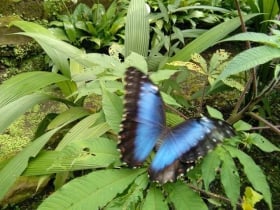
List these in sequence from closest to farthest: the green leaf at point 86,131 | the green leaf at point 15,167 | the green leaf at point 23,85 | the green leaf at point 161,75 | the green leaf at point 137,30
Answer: the green leaf at point 161,75, the green leaf at point 15,167, the green leaf at point 86,131, the green leaf at point 23,85, the green leaf at point 137,30

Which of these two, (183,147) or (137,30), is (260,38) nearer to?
(183,147)

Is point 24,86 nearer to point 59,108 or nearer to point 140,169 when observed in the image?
point 59,108

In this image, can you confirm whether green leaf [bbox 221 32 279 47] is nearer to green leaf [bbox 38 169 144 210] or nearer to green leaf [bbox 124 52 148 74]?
green leaf [bbox 124 52 148 74]

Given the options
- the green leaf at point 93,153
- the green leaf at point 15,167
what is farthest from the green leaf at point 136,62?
the green leaf at point 15,167

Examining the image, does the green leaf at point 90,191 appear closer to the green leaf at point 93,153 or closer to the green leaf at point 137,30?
the green leaf at point 93,153

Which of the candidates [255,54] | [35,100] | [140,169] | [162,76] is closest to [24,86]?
[35,100]

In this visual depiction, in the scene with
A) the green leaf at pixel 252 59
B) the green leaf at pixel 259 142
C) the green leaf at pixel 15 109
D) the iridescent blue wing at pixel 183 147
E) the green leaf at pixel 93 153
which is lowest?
the green leaf at pixel 15 109

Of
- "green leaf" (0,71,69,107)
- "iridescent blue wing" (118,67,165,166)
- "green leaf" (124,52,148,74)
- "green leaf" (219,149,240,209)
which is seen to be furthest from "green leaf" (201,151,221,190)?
"green leaf" (0,71,69,107)

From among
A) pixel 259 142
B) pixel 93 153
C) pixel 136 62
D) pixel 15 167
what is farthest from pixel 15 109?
pixel 259 142
